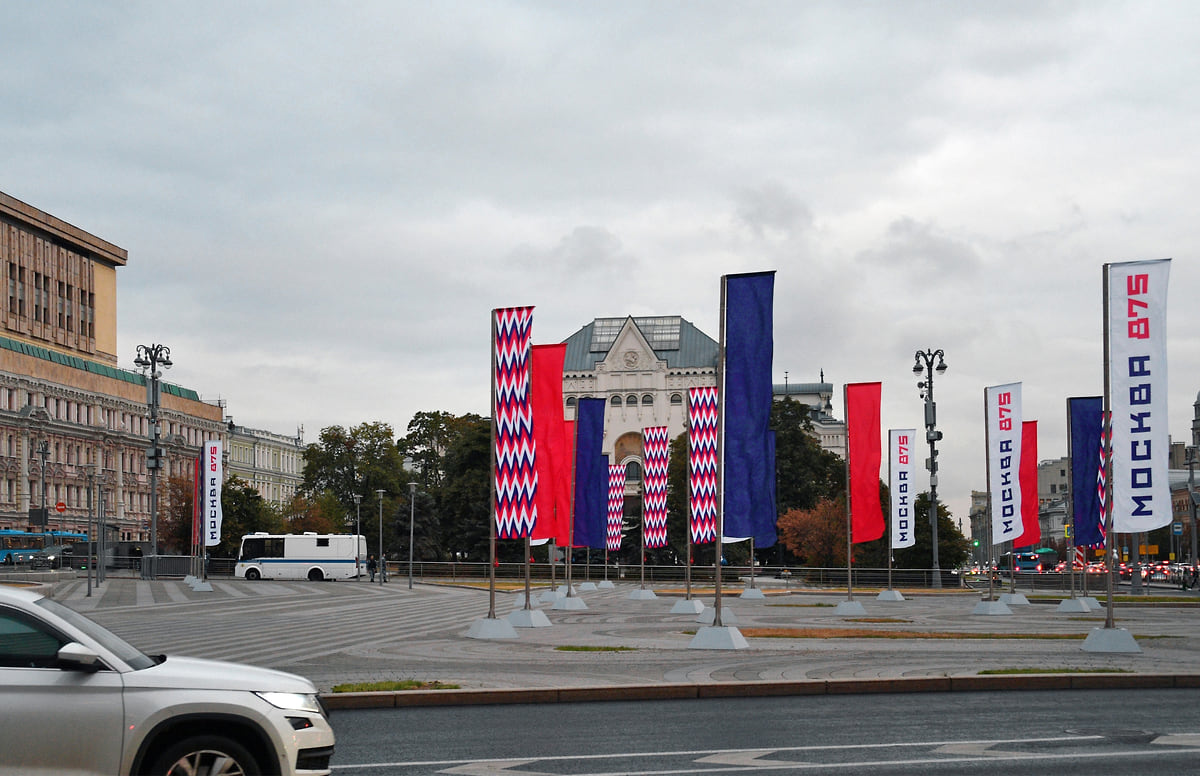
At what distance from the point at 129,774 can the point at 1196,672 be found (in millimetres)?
15023

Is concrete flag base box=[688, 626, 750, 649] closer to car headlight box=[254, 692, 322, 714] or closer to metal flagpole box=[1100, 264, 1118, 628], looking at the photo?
metal flagpole box=[1100, 264, 1118, 628]

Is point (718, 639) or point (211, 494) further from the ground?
point (211, 494)

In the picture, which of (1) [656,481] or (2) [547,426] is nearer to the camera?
(2) [547,426]

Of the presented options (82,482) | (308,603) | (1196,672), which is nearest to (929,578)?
(308,603)

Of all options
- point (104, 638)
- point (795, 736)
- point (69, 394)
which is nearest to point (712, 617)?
point (795, 736)

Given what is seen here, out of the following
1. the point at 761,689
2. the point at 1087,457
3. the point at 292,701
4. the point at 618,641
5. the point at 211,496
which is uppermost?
the point at 1087,457

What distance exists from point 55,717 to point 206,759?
0.89 meters

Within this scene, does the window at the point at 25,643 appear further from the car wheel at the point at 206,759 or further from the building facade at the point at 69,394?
the building facade at the point at 69,394

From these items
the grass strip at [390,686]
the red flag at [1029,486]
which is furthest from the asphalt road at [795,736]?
the red flag at [1029,486]

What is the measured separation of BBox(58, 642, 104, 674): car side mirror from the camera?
7730mm

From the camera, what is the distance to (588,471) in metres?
39.6

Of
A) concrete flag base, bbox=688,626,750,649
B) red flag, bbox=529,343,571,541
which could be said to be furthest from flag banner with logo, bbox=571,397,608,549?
concrete flag base, bbox=688,626,750,649

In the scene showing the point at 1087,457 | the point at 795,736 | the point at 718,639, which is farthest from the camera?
the point at 1087,457

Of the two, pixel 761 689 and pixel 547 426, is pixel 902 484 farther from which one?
pixel 761 689
